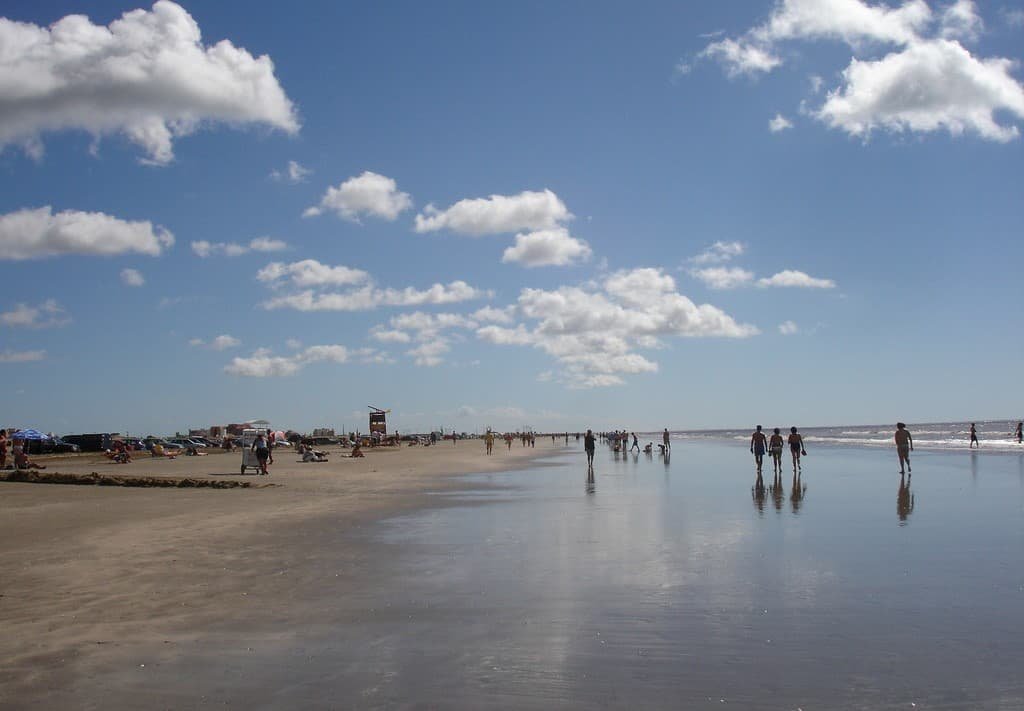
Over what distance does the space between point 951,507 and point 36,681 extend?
1761 cm

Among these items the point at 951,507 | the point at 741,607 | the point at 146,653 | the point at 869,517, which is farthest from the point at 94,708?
the point at 951,507

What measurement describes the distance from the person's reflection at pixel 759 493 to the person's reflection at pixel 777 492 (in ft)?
0.84

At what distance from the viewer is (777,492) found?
2153 cm

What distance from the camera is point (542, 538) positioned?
13.3 meters

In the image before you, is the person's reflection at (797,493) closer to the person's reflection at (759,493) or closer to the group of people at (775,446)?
the person's reflection at (759,493)

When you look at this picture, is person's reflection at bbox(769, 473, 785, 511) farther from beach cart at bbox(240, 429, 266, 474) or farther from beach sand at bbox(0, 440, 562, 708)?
beach cart at bbox(240, 429, 266, 474)

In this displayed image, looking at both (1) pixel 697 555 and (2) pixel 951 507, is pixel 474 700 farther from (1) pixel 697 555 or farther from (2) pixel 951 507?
(2) pixel 951 507

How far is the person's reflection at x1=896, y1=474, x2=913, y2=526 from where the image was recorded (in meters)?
15.8

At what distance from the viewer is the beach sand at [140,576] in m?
6.53

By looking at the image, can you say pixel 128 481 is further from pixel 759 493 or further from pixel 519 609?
pixel 519 609

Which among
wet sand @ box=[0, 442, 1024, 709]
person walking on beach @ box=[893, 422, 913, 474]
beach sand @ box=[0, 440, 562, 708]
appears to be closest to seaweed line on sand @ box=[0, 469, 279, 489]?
beach sand @ box=[0, 440, 562, 708]

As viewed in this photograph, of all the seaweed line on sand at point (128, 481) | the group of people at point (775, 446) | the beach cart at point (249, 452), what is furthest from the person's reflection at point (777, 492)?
the beach cart at point (249, 452)

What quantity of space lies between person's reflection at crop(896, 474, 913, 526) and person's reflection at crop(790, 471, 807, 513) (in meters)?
2.07

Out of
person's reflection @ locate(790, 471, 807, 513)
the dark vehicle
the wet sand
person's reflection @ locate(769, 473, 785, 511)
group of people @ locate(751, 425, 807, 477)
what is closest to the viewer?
the wet sand
